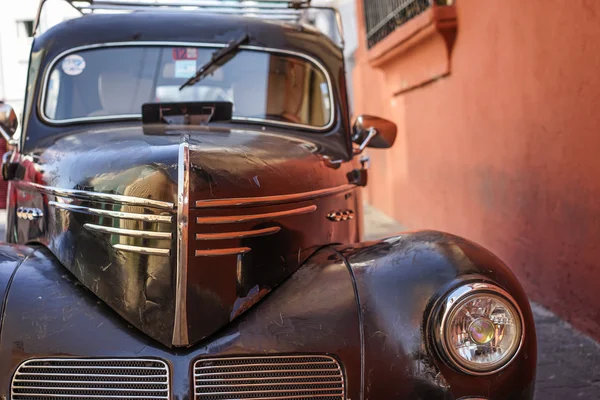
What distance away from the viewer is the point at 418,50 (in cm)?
746

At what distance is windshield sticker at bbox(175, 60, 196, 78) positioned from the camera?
11.3ft

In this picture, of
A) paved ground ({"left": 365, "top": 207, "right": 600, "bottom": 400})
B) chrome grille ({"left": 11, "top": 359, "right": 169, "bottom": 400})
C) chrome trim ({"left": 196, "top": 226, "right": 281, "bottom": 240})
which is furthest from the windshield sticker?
paved ground ({"left": 365, "top": 207, "right": 600, "bottom": 400})

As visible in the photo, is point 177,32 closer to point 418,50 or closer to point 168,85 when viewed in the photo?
point 168,85

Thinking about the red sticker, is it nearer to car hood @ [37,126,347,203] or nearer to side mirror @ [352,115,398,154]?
car hood @ [37,126,347,203]

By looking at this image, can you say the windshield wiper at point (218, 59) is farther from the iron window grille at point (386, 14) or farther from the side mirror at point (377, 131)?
the iron window grille at point (386, 14)

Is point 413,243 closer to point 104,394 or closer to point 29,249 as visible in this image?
point 104,394

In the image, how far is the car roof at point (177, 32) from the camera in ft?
11.4

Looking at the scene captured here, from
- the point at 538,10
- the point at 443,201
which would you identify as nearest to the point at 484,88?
the point at 538,10

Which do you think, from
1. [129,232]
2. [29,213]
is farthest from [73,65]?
[129,232]

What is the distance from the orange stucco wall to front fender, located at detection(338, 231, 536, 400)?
1979mm

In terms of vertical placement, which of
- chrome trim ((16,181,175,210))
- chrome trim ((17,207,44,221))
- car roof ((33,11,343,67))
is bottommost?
chrome trim ((17,207,44,221))

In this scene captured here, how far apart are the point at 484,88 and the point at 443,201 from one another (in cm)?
170

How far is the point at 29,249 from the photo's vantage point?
8.45ft

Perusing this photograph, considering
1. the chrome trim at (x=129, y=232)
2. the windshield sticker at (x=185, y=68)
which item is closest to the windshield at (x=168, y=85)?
the windshield sticker at (x=185, y=68)
